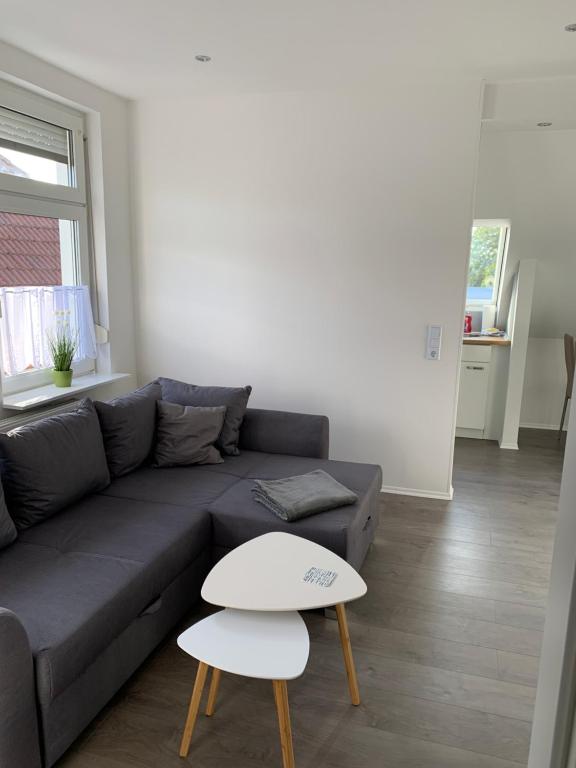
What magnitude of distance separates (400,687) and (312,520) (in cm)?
76

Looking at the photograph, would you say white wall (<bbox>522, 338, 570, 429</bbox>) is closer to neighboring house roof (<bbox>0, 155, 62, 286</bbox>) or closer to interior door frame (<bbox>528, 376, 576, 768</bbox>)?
neighboring house roof (<bbox>0, 155, 62, 286</bbox>)

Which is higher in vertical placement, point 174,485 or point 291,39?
point 291,39

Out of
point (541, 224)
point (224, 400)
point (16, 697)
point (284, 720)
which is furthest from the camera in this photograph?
point (541, 224)

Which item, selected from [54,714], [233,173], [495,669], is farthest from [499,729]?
[233,173]

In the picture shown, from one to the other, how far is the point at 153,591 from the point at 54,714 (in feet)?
1.83

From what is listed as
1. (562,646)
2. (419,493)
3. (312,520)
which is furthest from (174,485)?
(562,646)

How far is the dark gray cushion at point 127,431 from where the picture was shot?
119 inches

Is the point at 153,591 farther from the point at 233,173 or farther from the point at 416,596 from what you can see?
the point at 233,173

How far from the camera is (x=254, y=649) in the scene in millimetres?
1714

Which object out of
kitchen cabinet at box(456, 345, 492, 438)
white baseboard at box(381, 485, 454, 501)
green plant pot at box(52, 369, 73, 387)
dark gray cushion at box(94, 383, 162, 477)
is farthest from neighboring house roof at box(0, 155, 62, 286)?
kitchen cabinet at box(456, 345, 492, 438)

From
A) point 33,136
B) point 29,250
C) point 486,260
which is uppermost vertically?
point 33,136

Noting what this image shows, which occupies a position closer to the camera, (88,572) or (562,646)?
(562,646)

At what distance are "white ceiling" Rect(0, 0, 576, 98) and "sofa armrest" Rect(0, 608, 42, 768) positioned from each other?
2484 millimetres

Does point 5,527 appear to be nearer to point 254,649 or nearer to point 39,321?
point 254,649
